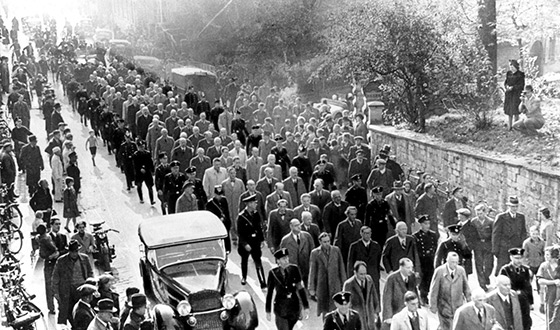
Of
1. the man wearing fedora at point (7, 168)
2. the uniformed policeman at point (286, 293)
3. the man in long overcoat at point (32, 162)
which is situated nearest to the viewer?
the uniformed policeman at point (286, 293)

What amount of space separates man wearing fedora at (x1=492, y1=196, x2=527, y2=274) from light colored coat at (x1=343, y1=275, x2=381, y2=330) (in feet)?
10.2

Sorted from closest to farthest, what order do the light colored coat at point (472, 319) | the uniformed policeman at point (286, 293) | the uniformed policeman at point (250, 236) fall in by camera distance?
the light colored coat at point (472, 319) → the uniformed policeman at point (286, 293) → the uniformed policeman at point (250, 236)

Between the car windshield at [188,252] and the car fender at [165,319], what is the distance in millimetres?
1213

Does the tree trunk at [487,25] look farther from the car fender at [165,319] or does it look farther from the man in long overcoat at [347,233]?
the car fender at [165,319]

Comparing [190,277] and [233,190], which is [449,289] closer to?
[190,277]

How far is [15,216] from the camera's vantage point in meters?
18.1

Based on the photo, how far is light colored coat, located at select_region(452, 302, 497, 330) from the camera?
9805 mm

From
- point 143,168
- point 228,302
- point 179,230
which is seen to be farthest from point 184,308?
point 143,168

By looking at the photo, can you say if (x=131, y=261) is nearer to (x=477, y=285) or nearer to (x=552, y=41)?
(x=477, y=285)

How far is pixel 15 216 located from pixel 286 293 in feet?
29.4

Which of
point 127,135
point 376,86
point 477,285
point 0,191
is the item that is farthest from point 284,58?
point 477,285

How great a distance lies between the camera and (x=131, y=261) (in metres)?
15.9

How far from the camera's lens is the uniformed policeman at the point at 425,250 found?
13234mm

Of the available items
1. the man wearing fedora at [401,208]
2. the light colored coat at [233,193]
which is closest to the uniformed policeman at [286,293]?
the man wearing fedora at [401,208]
